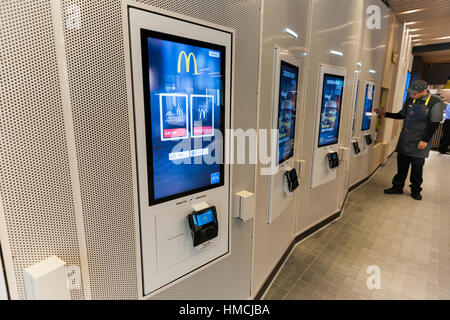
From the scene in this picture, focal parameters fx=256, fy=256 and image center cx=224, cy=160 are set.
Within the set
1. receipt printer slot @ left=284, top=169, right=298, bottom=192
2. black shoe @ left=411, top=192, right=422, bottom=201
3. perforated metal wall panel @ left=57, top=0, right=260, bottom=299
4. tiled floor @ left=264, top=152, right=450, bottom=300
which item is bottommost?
tiled floor @ left=264, top=152, right=450, bottom=300

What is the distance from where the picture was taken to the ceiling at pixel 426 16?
17.5ft

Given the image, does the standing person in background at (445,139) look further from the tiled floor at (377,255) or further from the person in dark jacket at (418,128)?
the person in dark jacket at (418,128)

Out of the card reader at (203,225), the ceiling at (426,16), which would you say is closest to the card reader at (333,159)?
the card reader at (203,225)

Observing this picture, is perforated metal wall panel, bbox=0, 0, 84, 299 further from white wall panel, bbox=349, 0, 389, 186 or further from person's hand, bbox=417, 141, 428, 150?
person's hand, bbox=417, 141, 428, 150

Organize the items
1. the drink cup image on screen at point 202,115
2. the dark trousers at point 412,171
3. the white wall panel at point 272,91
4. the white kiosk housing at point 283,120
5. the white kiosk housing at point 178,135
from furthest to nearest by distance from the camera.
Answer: the dark trousers at point 412,171 < the white kiosk housing at point 283,120 < the white wall panel at point 272,91 < the drink cup image on screen at point 202,115 < the white kiosk housing at point 178,135

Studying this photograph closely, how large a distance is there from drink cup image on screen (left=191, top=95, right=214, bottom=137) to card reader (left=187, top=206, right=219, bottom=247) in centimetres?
45

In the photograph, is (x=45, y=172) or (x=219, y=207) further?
(x=219, y=207)

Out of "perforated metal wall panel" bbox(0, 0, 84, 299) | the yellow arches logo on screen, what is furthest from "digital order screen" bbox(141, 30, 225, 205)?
"perforated metal wall panel" bbox(0, 0, 84, 299)

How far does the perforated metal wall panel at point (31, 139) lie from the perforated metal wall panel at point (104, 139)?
0.21ft

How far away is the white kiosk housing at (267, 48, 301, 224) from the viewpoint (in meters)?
2.12
